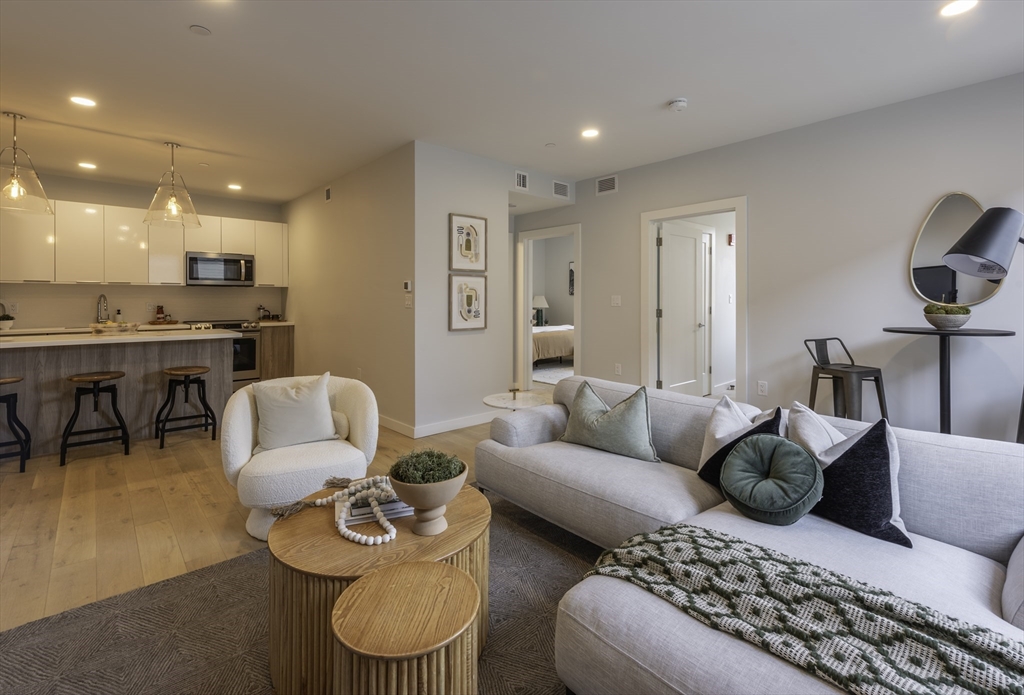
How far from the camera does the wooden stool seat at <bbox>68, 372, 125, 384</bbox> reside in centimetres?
363

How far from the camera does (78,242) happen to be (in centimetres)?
541

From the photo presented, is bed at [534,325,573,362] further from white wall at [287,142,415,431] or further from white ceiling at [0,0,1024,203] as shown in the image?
white ceiling at [0,0,1024,203]

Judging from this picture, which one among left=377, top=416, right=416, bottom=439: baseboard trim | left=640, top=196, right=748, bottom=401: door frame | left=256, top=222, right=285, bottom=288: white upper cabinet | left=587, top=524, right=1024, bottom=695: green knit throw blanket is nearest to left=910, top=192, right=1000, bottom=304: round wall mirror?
left=640, top=196, right=748, bottom=401: door frame

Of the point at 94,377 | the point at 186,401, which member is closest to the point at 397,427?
the point at 186,401

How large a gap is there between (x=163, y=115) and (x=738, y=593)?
15.6 feet

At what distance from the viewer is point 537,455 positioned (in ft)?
8.45

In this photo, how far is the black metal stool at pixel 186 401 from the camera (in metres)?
4.14

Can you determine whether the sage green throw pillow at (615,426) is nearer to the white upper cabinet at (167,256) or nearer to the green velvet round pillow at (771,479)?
the green velvet round pillow at (771,479)

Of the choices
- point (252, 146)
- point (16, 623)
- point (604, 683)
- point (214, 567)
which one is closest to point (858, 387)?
point (604, 683)

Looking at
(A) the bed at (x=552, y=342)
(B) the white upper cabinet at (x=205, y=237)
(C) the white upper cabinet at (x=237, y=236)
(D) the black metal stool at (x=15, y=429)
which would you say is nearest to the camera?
(D) the black metal stool at (x=15, y=429)

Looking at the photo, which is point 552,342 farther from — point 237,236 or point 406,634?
point 406,634

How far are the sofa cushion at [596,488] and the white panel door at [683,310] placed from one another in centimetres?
307

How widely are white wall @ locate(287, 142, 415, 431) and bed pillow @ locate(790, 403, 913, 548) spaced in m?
3.34

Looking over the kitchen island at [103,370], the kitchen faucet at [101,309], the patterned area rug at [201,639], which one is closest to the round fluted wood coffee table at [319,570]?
the patterned area rug at [201,639]
